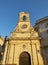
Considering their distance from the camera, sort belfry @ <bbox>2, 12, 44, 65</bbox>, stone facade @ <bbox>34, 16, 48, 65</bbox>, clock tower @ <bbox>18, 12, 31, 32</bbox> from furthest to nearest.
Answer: clock tower @ <bbox>18, 12, 31, 32</bbox>, stone facade @ <bbox>34, 16, 48, 65</bbox>, belfry @ <bbox>2, 12, 44, 65</bbox>

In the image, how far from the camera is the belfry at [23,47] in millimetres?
28094

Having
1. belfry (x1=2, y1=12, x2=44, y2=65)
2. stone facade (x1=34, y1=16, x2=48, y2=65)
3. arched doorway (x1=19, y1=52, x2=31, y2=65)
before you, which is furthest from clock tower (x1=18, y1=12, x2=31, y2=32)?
arched doorway (x1=19, y1=52, x2=31, y2=65)

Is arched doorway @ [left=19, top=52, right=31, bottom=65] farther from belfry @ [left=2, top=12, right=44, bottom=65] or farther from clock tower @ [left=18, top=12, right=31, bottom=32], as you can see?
clock tower @ [left=18, top=12, right=31, bottom=32]

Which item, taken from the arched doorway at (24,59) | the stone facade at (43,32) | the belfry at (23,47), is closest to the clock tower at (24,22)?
the belfry at (23,47)

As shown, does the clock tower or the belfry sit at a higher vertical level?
the clock tower

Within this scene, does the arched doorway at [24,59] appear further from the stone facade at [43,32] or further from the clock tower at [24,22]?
the clock tower at [24,22]

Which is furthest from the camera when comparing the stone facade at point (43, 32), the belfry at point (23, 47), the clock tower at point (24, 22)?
the clock tower at point (24, 22)

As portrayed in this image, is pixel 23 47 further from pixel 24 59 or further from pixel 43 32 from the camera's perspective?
pixel 43 32

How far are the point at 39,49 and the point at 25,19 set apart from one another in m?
8.55

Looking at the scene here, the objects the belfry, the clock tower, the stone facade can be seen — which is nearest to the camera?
the belfry

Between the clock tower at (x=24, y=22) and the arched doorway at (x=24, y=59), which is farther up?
the clock tower at (x=24, y=22)

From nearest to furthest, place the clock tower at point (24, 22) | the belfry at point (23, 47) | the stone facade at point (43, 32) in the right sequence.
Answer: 1. the belfry at point (23, 47)
2. the stone facade at point (43, 32)
3. the clock tower at point (24, 22)

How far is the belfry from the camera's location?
92.2 feet

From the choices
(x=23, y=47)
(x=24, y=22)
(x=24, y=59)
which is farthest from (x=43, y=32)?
(x=24, y=59)
